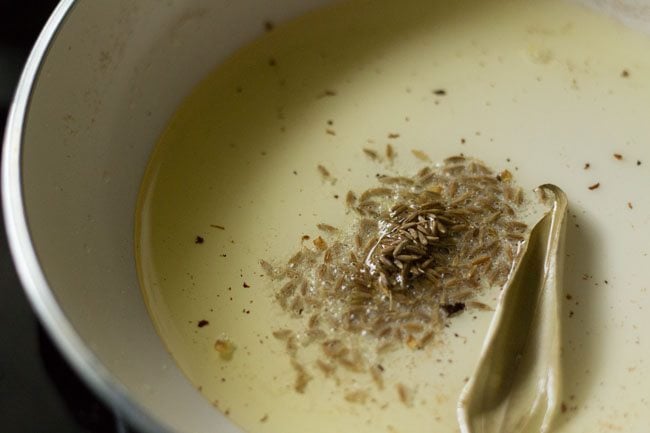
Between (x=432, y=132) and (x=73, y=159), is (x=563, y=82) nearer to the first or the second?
(x=432, y=132)

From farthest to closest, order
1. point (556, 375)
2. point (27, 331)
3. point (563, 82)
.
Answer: point (563, 82) < point (27, 331) < point (556, 375)

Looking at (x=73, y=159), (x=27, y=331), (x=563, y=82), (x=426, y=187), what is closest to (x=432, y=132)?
(x=426, y=187)

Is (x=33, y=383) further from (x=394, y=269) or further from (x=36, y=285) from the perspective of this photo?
(x=394, y=269)

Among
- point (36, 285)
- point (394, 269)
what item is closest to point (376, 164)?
A: point (394, 269)

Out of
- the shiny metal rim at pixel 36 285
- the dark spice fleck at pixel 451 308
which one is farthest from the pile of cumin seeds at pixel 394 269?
the shiny metal rim at pixel 36 285

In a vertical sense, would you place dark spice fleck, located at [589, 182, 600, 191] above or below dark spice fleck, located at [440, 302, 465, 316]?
above

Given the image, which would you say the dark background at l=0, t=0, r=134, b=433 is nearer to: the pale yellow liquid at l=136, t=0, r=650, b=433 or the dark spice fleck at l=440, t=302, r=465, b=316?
the pale yellow liquid at l=136, t=0, r=650, b=433

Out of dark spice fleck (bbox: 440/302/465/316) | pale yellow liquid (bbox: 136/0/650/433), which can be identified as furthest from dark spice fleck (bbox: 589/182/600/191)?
dark spice fleck (bbox: 440/302/465/316)
